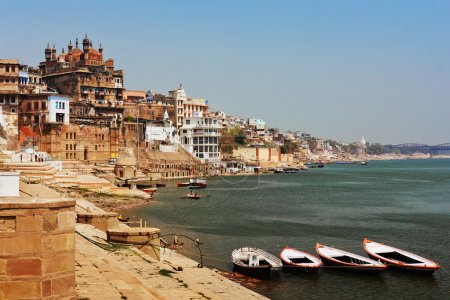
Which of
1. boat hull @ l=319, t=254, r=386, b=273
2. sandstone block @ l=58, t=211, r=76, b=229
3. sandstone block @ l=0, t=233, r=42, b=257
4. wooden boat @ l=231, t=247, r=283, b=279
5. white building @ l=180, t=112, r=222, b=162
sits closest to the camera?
sandstone block @ l=0, t=233, r=42, b=257

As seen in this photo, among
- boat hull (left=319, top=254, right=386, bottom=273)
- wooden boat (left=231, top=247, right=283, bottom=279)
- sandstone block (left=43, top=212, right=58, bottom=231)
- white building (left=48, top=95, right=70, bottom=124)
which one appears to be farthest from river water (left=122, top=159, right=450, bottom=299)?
white building (left=48, top=95, right=70, bottom=124)

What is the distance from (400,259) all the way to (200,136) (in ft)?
293

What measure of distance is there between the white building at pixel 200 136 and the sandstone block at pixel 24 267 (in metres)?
108

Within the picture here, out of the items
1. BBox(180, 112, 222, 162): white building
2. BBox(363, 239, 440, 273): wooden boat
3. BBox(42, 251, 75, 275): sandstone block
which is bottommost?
BBox(363, 239, 440, 273): wooden boat

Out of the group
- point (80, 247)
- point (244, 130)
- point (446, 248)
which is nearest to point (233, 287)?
point (80, 247)

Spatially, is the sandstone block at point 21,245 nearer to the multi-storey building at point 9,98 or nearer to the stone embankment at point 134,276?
the stone embankment at point 134,276

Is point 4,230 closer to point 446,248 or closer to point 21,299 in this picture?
point 21,299

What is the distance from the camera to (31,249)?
28.6 ft

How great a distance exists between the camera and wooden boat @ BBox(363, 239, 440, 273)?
2742 cm

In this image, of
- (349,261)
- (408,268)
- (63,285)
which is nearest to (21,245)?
(63,285)

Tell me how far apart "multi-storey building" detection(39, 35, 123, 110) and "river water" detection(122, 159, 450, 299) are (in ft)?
102

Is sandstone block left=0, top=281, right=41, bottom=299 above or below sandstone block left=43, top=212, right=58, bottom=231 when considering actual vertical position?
below

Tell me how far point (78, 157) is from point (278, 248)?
60.0 m

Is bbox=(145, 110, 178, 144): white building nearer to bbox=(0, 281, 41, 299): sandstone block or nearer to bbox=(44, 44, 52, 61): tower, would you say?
bbox=(44, 44, 52, 61): tower
